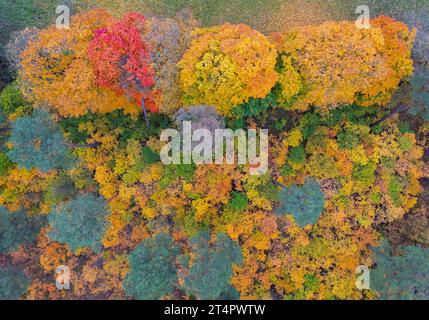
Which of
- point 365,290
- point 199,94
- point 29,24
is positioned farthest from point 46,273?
point 365,290

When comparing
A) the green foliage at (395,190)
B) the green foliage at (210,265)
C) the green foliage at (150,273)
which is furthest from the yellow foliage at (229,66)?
the green foliage at (395,190)

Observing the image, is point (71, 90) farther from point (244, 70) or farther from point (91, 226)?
point (244, 70)

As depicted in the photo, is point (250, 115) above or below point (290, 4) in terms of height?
below

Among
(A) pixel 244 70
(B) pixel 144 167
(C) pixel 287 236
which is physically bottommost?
(C) pixel 287 236

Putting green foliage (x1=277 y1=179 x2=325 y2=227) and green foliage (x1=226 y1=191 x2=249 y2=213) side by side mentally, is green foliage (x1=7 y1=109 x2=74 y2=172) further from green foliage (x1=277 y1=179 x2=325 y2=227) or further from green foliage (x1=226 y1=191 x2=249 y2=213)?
green foliage (x1=277 y1=179 x2=325 y2=227)

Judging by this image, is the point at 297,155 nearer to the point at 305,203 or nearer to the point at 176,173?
the point at 305,203

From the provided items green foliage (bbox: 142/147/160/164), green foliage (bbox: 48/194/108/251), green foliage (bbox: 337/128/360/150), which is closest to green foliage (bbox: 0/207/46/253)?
green foliage (bbox: 48/194/108/251)
